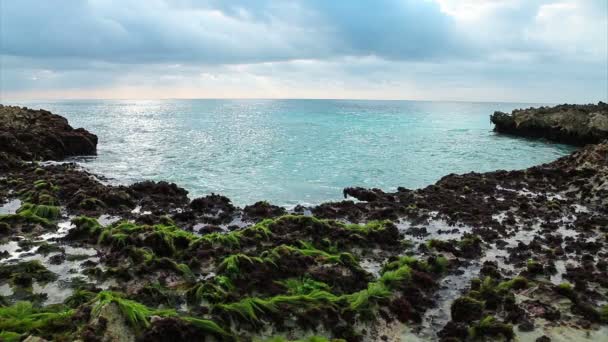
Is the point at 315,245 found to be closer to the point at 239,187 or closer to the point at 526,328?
the point at 526,328

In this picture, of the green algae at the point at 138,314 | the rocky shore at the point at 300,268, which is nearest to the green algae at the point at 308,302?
the rocky shore at the point at 300,268

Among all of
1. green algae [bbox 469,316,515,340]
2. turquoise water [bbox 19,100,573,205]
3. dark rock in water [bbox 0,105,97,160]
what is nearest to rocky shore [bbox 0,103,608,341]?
green algae [bbox 469,316,515,340]

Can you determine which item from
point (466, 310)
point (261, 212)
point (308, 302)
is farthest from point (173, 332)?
point (261, 212)

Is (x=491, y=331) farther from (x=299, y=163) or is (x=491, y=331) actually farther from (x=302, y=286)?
(x=299, y=163)

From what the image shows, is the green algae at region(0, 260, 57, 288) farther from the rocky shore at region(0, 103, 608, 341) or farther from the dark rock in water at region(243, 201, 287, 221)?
the dark rock in water at region(243, 201, 287, 221)

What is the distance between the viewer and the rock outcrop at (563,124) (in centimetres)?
4719

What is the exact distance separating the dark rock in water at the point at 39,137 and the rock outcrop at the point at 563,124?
4896cm

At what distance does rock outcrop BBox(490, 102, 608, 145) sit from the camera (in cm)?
4719

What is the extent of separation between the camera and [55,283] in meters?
10.3

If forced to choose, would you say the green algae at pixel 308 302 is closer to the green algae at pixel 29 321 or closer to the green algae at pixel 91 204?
the green algae at pixel 29 321

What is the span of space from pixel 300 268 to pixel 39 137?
2608 centimetres

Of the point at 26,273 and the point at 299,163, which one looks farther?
the point at 299,163

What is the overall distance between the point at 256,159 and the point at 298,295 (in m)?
28.8

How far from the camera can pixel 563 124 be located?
52625 mm
